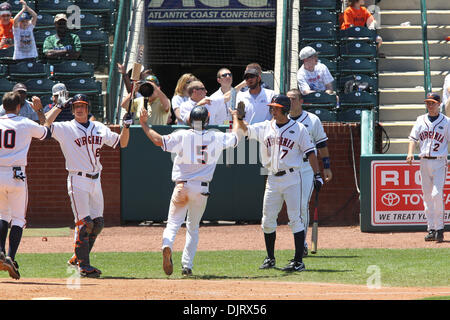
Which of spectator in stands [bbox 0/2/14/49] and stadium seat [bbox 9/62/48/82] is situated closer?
stadium seat [bbox 9/62/48/82]

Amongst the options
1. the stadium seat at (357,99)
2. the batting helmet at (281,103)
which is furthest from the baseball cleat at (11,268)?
the stadium seat at (357,99)

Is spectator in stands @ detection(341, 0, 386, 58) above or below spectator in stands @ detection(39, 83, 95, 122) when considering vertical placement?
above

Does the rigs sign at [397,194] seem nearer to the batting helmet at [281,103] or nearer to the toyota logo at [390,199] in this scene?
the toyota logo at [390,199]

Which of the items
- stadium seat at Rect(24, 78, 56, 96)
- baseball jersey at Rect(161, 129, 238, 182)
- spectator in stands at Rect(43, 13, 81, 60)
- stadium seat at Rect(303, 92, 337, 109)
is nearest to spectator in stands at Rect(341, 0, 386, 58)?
stadium seat at Rect(303, 92, 337, 109)

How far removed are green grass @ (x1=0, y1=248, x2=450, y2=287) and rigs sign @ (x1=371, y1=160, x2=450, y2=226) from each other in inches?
72.1

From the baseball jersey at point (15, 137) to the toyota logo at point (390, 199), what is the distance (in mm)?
6378

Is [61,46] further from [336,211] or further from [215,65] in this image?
[336,211]

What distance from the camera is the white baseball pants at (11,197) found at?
Answer: 922 centimetres

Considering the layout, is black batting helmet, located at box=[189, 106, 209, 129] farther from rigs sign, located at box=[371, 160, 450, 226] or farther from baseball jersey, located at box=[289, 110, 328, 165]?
rigs sign, located at box=[371, 160, 450, 226]

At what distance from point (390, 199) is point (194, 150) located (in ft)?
17.1

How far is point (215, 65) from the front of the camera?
816 inches

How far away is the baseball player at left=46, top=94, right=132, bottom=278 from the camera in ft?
31.7

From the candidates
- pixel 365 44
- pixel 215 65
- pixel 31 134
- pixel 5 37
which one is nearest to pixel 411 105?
pixel 365 44

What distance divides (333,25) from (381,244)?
20.5 feet
